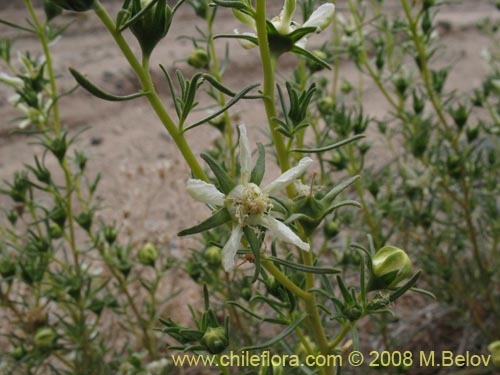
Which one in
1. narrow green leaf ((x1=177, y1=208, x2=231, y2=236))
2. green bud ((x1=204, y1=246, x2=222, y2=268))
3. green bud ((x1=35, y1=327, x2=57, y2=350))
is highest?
narrow green leaf ((x1=177, y1=208, x2=231, y2=236))

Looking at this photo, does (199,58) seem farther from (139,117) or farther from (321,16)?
(139,117)

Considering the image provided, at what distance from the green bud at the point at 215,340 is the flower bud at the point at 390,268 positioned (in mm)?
295

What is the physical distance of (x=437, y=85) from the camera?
6.32 feet

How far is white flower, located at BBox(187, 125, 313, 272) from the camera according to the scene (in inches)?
30.5

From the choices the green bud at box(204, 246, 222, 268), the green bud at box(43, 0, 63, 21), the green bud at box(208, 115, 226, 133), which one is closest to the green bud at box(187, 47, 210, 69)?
the green bud at box(208, 115, 226, 133)

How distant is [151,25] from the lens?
778 mm

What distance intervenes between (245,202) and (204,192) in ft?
0.22

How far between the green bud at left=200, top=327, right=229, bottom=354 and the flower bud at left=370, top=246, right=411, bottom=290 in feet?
0.97

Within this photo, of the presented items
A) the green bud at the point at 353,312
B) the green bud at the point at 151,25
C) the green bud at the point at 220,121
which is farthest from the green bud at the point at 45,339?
the green bud at the point at 151,25

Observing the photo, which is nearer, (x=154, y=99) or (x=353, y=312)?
(x=154, y=99)

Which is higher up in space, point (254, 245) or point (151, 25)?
point (151, 25)

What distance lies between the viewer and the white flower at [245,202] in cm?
77

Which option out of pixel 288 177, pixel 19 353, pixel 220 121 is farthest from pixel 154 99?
pixel 19 353

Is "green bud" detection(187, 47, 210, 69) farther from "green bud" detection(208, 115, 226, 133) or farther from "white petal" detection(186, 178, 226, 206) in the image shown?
"white petal" detection(186, 178, 226, 206)
